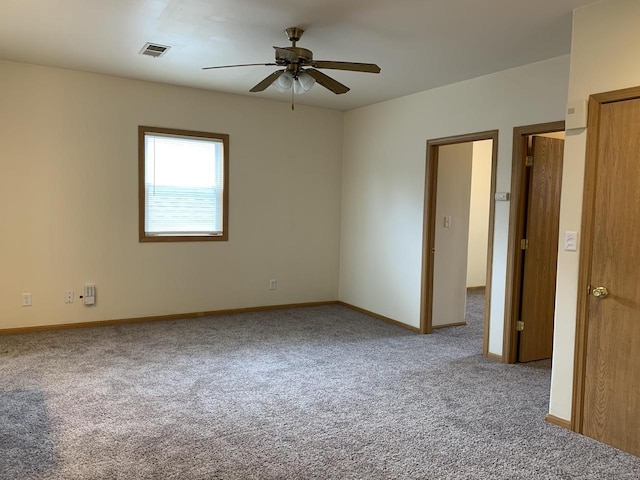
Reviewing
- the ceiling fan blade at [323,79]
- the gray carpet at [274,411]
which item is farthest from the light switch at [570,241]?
the ceiling fan blade at [323,79]

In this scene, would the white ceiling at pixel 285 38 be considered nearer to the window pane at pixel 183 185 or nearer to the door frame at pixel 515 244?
the door frame at pixel 515 244

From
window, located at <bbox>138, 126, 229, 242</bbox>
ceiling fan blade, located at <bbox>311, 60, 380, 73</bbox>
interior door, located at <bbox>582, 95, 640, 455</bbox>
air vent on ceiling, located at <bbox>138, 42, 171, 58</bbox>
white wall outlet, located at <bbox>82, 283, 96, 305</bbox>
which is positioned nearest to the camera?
interior door, located at <bbox>582, 95, 640, 455</bbox>

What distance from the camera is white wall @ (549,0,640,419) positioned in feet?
9.26

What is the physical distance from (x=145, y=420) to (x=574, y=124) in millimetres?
3207

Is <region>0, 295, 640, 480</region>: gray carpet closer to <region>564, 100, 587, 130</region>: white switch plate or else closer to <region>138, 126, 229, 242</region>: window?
<region>138, 126, 229, 242</region>: window

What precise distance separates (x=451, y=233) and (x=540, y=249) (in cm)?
126

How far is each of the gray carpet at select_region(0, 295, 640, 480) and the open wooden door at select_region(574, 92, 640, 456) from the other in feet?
0.75

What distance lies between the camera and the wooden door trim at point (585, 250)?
2951 millimetres

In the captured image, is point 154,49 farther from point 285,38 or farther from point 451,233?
point 451,233

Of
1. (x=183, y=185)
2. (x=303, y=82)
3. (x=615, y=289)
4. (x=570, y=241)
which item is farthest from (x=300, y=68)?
(x=183, y=185)

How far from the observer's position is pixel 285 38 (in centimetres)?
380

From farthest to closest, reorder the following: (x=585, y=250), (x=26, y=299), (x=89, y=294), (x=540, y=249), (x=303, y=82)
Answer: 1. (x=89, y=294)
2. (x=26, y=299)
3. (x=540, y=249)
4. (x=303, y=82)
5. (x=585, y=250)

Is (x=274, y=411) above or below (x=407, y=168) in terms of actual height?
below

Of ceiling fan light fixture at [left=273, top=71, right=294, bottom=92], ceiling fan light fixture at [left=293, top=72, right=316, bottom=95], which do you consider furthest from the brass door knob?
ceiling fan light fixture at [left=273, top=71, right=294, bottom=92]
